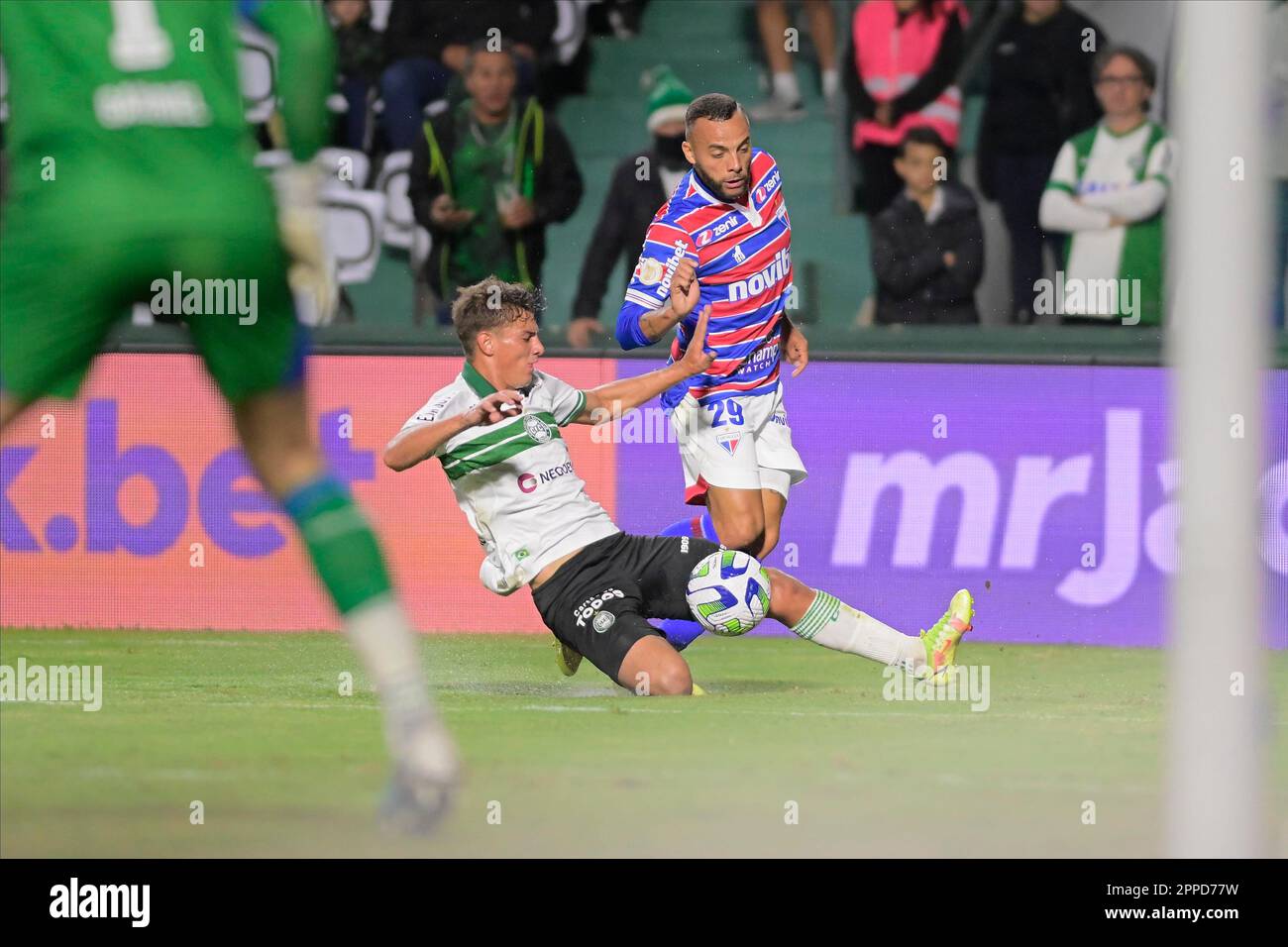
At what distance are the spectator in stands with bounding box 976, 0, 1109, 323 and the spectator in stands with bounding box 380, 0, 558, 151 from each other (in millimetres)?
2394

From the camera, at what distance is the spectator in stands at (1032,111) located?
9.82m

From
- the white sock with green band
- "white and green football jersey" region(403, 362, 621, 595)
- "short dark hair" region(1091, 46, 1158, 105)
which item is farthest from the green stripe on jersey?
"short dark hair" region(1091, 46, 1158, 105)

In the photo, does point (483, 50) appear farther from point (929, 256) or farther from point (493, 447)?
point (493, 447)

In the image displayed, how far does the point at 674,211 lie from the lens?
7.32m

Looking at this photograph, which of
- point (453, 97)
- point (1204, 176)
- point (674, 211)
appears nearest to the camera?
point (1204, 176)

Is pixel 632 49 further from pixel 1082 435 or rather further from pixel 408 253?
pixel 1082 435

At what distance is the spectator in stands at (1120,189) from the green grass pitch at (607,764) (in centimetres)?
222

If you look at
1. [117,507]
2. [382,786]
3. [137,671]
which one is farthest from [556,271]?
[382,786]

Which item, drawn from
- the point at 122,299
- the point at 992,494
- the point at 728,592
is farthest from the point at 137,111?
the point at 992,494

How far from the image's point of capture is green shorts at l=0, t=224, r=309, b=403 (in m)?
3.98

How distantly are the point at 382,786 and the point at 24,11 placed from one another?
6.53 ft

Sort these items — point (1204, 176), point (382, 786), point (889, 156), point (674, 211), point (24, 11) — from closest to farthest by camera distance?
point (1204, 176) < point (24, 11) < point (382, 786) < point (674, 211) < point (889, 156)

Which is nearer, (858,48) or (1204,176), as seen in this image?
(1204,176)

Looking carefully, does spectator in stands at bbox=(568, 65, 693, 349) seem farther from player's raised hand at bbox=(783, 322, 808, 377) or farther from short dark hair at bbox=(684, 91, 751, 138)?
short dark hair at bbox=(684, 91, 751, 138)
